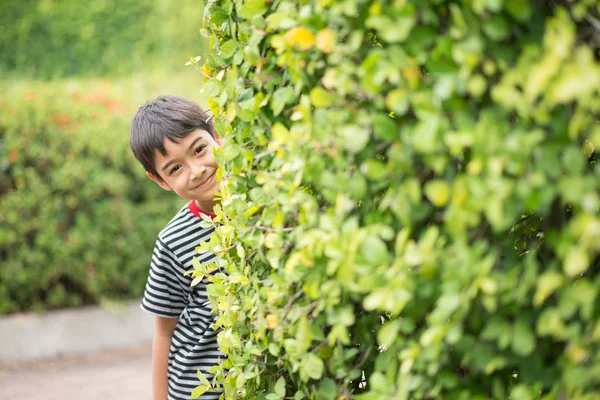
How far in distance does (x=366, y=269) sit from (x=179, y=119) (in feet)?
5.33

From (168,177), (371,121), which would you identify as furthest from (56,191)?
→ (371,121)

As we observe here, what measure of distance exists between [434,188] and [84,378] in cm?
520

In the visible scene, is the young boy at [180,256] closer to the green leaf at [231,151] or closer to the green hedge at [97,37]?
the green leaf at [231,151]

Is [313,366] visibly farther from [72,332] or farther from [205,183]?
[72,332]

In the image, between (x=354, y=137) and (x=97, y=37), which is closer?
(x=354, y=137)

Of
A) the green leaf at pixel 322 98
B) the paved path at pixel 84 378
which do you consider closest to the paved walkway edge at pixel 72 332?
the paved path at pixel 84 378

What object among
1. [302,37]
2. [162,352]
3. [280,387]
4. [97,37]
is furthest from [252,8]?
[97,37]

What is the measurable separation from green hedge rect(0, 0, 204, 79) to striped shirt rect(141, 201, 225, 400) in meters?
9.28

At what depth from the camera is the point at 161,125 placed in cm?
273

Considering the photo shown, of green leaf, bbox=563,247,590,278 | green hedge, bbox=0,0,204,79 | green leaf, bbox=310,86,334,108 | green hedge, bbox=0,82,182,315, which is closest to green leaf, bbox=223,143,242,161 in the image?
green leaf, bbox=310,86,334,108

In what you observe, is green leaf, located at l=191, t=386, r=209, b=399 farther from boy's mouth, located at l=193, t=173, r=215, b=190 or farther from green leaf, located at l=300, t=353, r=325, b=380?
boy's mouth, located at l=193, t=173, r=215, b=190

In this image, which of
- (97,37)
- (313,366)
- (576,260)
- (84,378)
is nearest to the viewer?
(576,260)

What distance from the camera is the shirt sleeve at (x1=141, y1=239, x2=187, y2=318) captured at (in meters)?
2.64

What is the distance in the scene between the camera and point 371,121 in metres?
1.37
